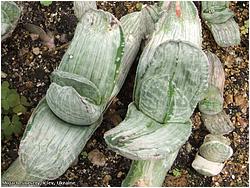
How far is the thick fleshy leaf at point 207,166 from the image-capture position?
1.32 m

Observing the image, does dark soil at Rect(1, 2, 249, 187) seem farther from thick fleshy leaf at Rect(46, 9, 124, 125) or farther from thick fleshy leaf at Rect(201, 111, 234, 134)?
thick fleshy leaf at Rect(46, 9, 124, 125)

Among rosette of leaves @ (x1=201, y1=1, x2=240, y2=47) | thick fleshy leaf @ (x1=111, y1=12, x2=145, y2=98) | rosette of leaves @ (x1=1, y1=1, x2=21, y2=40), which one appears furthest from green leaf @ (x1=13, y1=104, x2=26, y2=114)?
rosette of leaves @ (x1=201, y1=1, x2=240, y2=47)

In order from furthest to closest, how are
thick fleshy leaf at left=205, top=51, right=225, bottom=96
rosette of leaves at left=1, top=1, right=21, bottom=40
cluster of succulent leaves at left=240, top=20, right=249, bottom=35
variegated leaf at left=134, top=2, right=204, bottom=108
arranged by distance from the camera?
1. cluster of succulent leaves at left=240, top=20, right=249, bottom=35
2. thick fleshy leaf at left=205, top=51, right=225, bottom=96
3. rosette of leaves at left=1, top=1, right=21, bottom=40
4. variegated leaf at left=134, top=2, right=204, bottom=108

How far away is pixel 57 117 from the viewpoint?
1.10 meters

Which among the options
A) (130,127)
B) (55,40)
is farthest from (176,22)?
(55,40)

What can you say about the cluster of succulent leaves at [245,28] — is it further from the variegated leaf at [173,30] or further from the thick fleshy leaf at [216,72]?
the variegated leaf at [173,30]

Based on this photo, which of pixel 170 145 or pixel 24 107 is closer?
pixel 170 145

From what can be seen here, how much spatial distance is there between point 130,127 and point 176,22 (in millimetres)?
237

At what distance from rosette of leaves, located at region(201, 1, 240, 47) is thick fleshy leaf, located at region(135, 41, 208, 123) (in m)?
0.36

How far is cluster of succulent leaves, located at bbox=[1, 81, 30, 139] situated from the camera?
1.30 m

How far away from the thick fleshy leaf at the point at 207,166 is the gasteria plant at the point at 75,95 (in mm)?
347

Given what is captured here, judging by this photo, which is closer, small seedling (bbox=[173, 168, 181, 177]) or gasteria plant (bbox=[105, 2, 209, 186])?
gasteria plant (bbox=[105, 2, 209, 186])

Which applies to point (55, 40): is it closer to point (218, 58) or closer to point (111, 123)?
point (111, 123)

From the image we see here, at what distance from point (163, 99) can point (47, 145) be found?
0.23m
